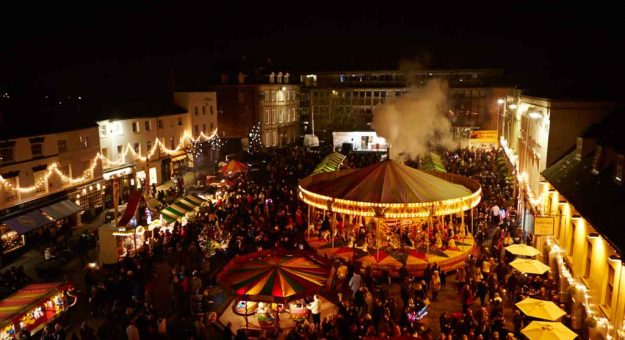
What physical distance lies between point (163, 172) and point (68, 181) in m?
11.7

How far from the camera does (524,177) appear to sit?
24.2 m

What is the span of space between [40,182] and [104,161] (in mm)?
6321

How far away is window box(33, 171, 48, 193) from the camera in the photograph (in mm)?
23781

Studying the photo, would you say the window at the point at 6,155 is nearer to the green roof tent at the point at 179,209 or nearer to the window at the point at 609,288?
the green roof tent at the point at 179,209

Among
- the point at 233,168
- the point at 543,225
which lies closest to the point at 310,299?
the point at 543,225

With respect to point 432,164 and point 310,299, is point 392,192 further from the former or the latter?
point 432,164

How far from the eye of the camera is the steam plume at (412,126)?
40.3 metres

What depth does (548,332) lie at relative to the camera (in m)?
10.6

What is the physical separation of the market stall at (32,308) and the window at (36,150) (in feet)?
41.9

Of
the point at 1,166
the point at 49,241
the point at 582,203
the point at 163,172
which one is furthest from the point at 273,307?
the point at 163,172

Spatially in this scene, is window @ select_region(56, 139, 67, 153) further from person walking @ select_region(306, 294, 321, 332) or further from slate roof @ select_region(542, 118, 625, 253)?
slate roof @ select_region(542, 118, 625, 253)

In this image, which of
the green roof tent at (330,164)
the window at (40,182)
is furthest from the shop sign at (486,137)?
the window at (40,182)

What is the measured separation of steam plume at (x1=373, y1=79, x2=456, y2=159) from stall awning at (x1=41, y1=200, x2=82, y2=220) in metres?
23.5

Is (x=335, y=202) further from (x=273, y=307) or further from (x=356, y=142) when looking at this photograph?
(x=356, y=142)
